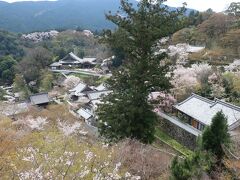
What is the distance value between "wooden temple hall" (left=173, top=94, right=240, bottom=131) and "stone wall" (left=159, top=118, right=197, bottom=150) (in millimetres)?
1019

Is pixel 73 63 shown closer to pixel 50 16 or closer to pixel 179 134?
pixel 179 134

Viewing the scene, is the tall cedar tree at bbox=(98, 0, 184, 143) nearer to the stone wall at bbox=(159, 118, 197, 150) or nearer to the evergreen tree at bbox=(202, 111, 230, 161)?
the evergreen tree at bbox=(202, 111, 230, 161)

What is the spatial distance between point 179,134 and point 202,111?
1.94m

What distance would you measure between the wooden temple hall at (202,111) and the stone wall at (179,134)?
40.1 inches

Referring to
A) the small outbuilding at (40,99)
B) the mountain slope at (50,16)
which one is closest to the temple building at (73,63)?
the small outbuilding at (40,99)

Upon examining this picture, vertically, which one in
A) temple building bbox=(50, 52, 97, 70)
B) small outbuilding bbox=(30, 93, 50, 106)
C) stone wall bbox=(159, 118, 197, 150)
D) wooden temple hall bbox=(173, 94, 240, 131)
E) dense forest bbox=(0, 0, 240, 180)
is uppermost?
dense forest bbox=(0, 0, 240, 180)

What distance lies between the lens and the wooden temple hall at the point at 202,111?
17856 mm

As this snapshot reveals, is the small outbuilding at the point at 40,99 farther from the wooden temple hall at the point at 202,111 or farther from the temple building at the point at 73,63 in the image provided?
the temple building at the point at 73,63

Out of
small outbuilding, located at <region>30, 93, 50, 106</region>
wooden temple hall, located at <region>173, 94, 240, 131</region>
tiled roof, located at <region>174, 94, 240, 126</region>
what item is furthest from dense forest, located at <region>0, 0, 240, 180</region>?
small outbuilding, located at <region>30, 93, 50, 106</region>

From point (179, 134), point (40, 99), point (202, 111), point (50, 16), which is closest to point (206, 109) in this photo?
point (202, 111)

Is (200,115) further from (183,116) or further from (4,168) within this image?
(4,168)

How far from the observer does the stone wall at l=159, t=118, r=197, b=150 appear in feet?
60.3

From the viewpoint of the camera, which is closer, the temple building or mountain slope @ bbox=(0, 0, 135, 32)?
the temple building

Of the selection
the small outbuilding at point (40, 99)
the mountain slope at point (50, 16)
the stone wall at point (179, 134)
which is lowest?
the mountain slope at point (50, 16)
